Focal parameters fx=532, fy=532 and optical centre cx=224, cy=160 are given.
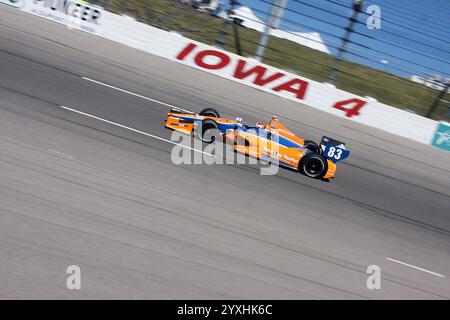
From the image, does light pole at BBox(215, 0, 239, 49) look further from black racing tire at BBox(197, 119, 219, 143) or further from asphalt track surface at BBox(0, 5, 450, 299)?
black racing tire at BBox(197, 119, 219, 143)

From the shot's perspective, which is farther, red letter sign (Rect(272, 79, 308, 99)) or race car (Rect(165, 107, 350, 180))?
red letter sign (Rect(272, 79, 308, 99))

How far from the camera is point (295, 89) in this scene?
1602 centimetres

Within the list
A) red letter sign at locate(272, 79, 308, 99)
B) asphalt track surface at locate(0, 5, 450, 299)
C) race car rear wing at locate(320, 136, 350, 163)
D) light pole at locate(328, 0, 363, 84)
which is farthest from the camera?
light pole at locate(328, 0, 363, 84)

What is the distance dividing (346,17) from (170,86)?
21.2 feet

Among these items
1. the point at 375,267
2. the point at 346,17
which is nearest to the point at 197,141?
the point at 375,267

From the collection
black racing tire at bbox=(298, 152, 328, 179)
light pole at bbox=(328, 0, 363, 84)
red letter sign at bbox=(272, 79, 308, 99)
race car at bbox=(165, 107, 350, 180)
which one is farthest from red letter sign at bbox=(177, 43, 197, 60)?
black racing tire at bbox=(298, 152, 328, 179)

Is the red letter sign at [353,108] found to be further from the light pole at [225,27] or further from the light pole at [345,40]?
the light pole at [225,27]

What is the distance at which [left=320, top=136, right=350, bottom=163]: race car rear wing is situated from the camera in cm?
1037

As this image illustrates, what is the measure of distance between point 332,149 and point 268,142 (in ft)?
4.39

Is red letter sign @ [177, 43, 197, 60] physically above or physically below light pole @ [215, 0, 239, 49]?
below

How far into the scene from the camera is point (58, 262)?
18.7ft

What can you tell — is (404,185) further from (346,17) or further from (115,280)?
(115,280)

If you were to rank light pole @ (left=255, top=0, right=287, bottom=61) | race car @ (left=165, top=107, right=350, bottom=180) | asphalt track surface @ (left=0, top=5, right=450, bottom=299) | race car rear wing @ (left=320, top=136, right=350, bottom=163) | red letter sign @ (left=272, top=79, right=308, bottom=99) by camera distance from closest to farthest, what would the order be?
asphalt track surface @ (left=0, top=5, right=450, bottom=299) → race car @ (left=165, top=107, right=350, bottom=180) → race car rear wing @ (left=320, top=136, right=350, bottom=163) → red letter sign @ (left=272, top=79, right=308, bottom=99) → light pole @ (left=255, top=0, right=287, bottom=61)

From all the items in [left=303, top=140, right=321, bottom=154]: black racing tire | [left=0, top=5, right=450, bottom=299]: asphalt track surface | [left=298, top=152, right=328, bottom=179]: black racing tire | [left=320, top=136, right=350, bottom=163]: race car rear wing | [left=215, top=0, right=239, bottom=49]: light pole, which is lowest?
[left=0, top=5, right=450, bottom=299]: asphalt track surface
